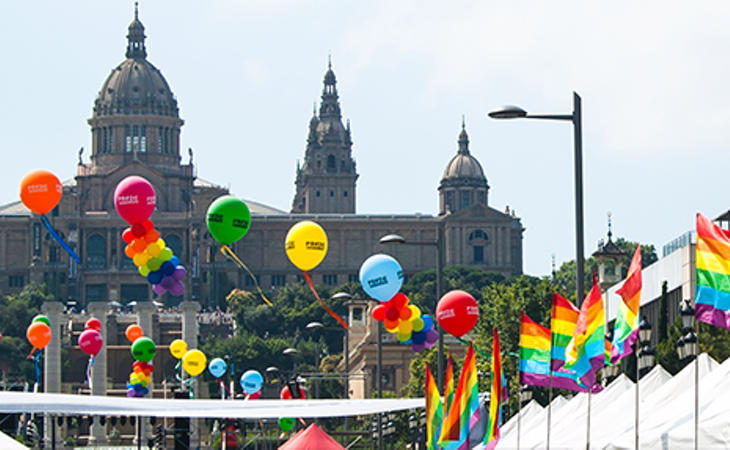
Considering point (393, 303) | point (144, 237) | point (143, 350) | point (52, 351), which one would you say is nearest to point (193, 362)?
point (143, 350)

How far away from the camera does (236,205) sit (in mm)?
42812

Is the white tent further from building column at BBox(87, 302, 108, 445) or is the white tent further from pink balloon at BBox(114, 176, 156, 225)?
building column at BBox(87, 302, 108, 445)

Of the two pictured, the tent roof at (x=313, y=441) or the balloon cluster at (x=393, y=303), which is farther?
the balloon cluster at (x=393, y=303)

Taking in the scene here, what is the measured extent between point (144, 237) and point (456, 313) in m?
6.89

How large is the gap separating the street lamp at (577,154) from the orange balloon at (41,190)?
568 inches

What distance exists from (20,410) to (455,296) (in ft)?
40.8

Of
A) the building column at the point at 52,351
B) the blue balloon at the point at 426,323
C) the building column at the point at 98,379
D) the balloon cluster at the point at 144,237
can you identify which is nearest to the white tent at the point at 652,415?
the balloon cluster at the point at 144,237

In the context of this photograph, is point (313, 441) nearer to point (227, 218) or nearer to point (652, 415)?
point (227, 218)

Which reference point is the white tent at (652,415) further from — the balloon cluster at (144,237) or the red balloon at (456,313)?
the balloon cluster at (144,237)

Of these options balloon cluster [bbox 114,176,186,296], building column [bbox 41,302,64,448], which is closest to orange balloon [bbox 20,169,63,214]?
balloon cluster [bbox 114,176,186,296]

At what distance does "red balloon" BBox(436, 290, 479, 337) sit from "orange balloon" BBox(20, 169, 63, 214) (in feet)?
28.9

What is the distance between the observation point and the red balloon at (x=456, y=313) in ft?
146

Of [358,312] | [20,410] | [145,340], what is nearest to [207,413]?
[20,410]

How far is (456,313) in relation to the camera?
4441 cm
